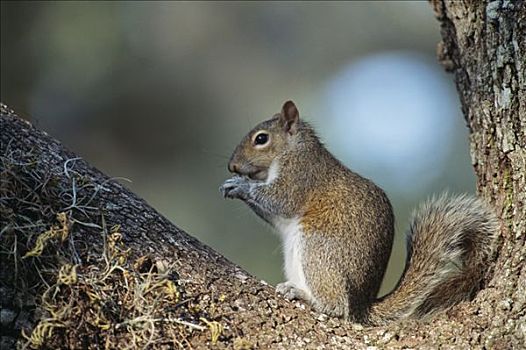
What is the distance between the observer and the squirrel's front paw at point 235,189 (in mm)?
3084

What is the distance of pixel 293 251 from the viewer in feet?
9.05

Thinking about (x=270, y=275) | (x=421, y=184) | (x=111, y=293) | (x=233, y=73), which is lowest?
(x=111, y=293)

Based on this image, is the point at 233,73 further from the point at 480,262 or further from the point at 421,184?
the point at 480,262

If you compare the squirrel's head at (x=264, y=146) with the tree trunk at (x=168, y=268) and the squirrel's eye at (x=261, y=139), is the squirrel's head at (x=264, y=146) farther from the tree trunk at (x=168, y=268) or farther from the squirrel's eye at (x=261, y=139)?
the tree trunk at (x=168, y=268)

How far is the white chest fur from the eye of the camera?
8.83ft

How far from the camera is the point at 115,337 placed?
76.7 inches

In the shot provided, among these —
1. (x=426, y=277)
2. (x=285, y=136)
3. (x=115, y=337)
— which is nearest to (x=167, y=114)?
(x=285, y=136)

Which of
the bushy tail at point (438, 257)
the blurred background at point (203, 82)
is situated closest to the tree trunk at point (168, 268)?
the bushy tail at point (438, 257)

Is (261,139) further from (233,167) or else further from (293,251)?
(293,251)

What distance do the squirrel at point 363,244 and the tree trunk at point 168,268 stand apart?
0.13 metres

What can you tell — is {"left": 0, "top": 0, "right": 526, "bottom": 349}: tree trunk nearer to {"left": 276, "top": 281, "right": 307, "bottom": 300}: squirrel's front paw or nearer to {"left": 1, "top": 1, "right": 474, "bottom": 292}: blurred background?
{"left": 276, "top": 281, "right": 307, "bottom": 300}: squirrel's front paw

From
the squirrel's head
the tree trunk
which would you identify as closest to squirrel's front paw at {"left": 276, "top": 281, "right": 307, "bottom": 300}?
the tree trunk

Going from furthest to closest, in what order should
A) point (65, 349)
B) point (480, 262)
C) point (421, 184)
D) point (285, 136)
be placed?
point (421, 184) → point (285, 136) → point (480, 262) → point (65, 349)

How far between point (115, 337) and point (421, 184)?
5478 mm
